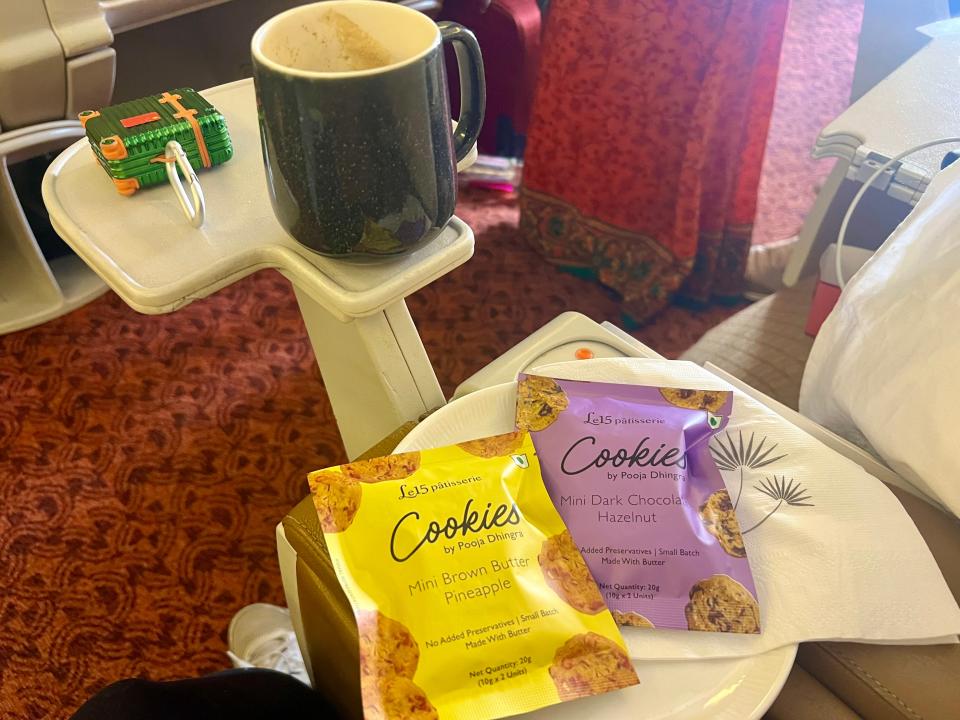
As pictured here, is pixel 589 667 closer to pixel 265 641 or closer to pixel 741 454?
pixel 741 454

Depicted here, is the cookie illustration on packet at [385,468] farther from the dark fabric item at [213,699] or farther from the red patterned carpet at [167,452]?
the red patterned carpet at [167,452]

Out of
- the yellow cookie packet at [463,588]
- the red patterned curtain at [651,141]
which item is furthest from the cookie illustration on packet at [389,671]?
the red patterned curtain at [651,141]

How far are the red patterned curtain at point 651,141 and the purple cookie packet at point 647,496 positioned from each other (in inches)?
32.0

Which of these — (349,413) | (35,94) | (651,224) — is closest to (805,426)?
(349,413)

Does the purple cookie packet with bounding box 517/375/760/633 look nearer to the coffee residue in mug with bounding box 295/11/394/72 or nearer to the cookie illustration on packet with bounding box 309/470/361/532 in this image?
the cookie illustration on packet with bounding box 309/470/361/532

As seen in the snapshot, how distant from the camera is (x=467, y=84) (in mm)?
535

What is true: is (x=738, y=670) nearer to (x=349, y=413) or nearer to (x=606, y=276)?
(x=349, y=413)

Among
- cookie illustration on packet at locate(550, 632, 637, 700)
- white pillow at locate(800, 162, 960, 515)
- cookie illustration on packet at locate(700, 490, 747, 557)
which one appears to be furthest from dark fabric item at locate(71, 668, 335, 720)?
white pillow at locate(800, 162, 960, 515)

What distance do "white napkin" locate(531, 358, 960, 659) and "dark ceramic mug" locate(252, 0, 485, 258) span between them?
0.30m

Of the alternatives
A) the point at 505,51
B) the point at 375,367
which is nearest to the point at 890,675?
the point at 375,367

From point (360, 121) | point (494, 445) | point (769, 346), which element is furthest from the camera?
point (769, 346)

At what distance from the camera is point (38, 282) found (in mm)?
1466

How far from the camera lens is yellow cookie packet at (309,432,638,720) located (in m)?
0.46

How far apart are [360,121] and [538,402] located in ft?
0.82
